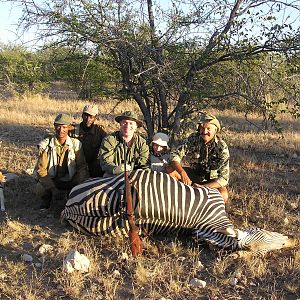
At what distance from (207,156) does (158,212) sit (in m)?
1.43

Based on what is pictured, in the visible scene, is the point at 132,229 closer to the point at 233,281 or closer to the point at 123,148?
the point at 233,281

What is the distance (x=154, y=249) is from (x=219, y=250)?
0.65m

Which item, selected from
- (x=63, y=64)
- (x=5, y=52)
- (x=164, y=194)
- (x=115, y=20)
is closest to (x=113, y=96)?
(x=63, y=64)

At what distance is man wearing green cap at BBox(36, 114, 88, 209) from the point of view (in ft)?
17.4

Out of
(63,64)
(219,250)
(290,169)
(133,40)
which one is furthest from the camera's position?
(290,169)

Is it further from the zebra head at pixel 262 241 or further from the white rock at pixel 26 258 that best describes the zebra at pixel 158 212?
the white rock at pixel 26 258

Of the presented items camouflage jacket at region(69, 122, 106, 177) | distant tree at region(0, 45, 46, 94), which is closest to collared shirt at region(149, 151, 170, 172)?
camouflage jacket at region(69, 122, 106, 177)

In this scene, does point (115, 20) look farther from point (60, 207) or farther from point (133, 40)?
point (60, 207)

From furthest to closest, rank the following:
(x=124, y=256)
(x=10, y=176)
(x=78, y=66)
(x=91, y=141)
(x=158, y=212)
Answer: (x=78, y=66) < (x=10, y=176) < (x=91, y=141) < (x=158, y=212) < (x=124, y=256)

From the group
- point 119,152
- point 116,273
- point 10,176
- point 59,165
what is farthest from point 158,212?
point 10,176

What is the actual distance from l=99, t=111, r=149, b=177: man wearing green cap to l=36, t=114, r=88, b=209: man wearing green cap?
44 centimetres

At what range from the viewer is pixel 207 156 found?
216 inches

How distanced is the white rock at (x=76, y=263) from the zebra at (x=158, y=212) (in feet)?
2.05

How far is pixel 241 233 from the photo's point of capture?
437cm
